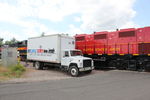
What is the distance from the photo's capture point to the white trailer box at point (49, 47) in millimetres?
14083

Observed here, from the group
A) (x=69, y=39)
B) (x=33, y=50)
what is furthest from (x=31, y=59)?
(x=69, y=39)

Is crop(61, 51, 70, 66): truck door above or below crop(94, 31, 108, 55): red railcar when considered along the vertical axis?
below

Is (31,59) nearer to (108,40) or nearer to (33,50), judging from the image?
(33,50)

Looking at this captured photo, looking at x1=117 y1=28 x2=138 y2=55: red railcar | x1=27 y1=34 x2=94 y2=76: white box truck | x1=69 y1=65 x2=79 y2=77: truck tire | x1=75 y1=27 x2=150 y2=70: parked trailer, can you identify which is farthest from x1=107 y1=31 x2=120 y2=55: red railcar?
x1=69 y1=65 x2=79 y2=77: truck tire

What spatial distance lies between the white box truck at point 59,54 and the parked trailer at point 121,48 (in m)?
3.23

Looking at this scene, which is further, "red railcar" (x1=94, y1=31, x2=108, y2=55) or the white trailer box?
"red railcar" (x1=94, y1=31, x2=108, y2=55)

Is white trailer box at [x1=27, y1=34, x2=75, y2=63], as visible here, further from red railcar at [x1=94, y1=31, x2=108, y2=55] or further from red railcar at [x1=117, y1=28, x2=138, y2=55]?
red railcar at [x1=117, y1=28, x2=138, y2=55]

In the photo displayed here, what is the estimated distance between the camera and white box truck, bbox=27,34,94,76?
1289cm

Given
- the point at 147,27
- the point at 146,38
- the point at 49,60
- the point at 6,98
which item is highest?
the point at 147,27

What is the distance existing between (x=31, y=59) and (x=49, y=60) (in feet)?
11.9

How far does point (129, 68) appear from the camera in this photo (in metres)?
14.4

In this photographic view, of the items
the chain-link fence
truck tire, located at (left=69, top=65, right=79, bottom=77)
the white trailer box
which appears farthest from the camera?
the chain-link fence

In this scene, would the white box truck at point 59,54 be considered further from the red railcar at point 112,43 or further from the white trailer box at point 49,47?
the red railcar at point 112,43

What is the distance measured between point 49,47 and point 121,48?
25.4 ft
